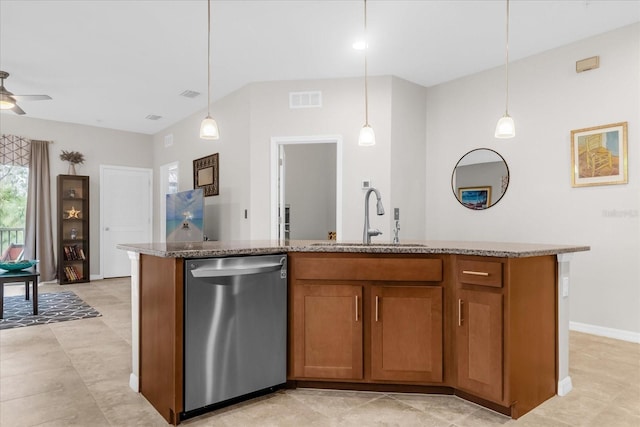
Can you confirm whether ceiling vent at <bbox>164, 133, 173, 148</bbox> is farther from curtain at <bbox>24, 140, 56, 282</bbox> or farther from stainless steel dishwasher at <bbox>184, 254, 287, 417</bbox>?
stainless steel dishwasher at <bbox>184, 254, 287, 417</bbox>

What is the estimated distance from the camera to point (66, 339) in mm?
3596

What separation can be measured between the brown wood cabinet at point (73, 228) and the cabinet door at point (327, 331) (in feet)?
19.8

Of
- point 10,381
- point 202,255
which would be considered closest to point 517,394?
point 202,255

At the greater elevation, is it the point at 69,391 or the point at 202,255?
the point at 202,255

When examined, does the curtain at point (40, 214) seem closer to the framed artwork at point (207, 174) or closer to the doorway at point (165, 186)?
the doorway at point (165, 186)

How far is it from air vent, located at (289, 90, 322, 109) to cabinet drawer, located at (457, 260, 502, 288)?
10.5ft

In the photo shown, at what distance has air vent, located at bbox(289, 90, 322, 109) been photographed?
4879 mm

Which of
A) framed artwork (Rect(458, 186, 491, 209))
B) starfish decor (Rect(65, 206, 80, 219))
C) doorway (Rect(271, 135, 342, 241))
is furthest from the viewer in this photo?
doorway (Rect(271, 135, 342, 241))

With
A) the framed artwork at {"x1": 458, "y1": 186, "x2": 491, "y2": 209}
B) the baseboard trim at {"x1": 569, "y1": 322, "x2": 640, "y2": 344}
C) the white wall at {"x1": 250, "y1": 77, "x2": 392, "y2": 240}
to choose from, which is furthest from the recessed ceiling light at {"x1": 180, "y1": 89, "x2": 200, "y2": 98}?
the baseboard trim at {"x1": 569, "y1": 322, "x2": 640, "y2": 344}

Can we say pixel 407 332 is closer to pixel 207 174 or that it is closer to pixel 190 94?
pixel 207 174

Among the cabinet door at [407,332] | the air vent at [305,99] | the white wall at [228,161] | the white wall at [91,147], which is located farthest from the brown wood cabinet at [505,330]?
the white wall at [91,147]

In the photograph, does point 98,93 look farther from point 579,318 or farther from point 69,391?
point 579,318

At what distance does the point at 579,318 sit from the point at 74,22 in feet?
18.1

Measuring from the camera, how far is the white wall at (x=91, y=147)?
670 cm
